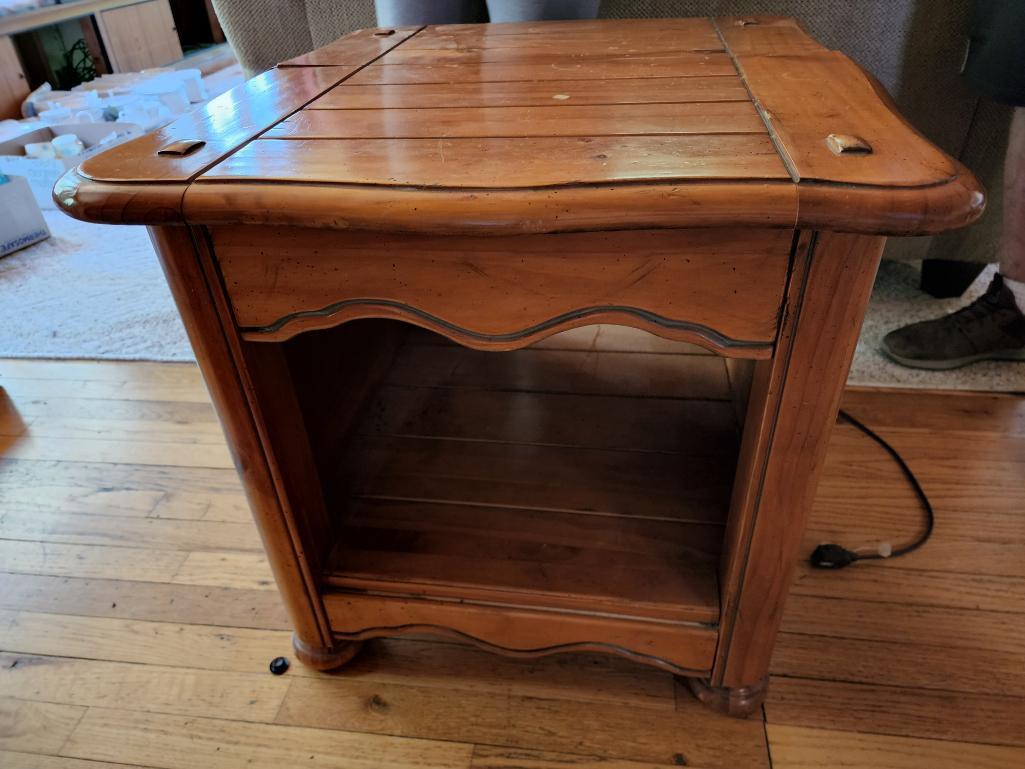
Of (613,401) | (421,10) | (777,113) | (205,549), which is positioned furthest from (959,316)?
(205,549)

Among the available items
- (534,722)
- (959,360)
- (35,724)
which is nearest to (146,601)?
(35,724)

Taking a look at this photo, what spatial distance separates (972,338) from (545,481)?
871 mm

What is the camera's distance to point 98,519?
1.02 m

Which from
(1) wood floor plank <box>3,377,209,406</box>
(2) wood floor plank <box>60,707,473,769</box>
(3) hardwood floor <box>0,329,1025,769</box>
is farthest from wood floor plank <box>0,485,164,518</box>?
(2) wood floor plank <box>60,707,473,769</box>

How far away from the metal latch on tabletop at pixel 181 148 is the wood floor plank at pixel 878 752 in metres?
0.76

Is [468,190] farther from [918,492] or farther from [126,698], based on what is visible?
[918,492]

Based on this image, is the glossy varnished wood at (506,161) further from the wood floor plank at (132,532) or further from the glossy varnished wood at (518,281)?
the wood floor plank at (132,532)

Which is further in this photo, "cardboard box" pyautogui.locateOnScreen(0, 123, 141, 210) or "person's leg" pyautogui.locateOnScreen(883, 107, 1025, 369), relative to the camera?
"cardboard box" pyautogui.locateOnScreen(0, 123, 141, 210)

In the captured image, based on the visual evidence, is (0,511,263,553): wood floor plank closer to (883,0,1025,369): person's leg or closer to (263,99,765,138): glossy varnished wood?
(263,99,765,138): glossy varnished wood

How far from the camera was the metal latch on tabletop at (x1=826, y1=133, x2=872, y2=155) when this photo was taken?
475mm

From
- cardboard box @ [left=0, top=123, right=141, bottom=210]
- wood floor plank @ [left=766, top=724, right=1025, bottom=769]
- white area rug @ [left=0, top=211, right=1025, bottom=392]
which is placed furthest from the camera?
cardboard box @ [left=0, top=123, right=141, bottom=210]

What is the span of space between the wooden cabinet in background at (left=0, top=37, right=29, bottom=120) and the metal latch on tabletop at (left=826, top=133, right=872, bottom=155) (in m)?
2.99

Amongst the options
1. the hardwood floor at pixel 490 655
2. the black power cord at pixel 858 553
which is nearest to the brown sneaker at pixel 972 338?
the hardwood floor at pixel 490 655

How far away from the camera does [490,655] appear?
2.63 feet
